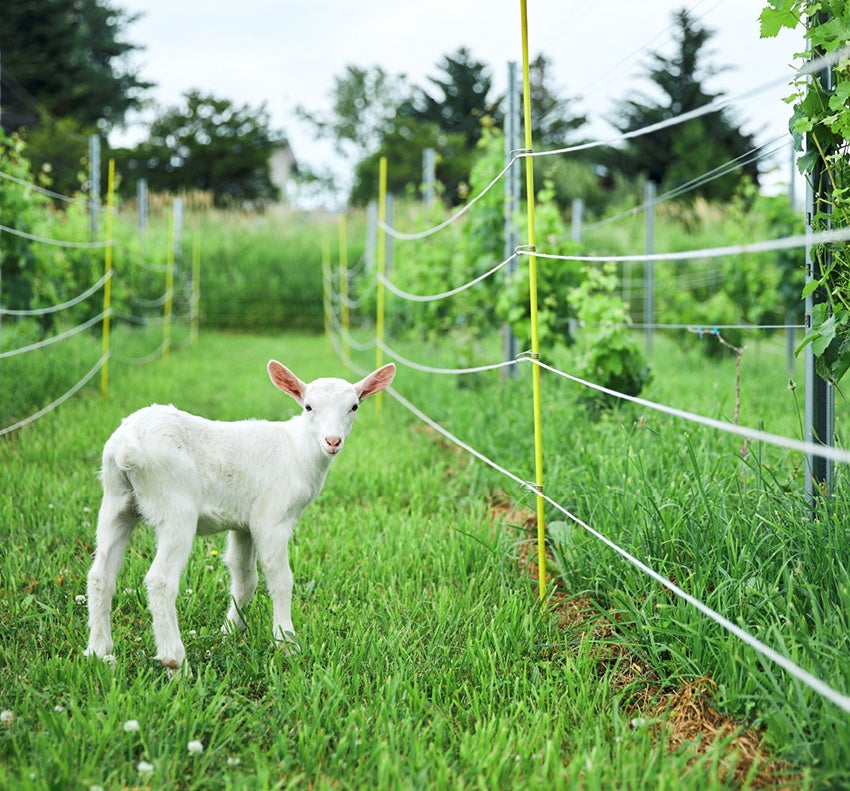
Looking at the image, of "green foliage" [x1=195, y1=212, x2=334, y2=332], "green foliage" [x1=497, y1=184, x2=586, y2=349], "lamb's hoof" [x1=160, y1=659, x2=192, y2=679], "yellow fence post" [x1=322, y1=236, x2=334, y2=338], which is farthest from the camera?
"green foliage" [x1=195, y1=212, x2=334, y2=332]

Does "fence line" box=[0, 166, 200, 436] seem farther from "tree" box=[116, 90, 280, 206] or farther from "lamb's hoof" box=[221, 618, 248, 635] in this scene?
"tree" box=[116, 90, 280, 206]

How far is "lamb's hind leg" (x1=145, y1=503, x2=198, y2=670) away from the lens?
2.37 meters

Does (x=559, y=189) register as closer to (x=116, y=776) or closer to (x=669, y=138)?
(x=669, y=138)

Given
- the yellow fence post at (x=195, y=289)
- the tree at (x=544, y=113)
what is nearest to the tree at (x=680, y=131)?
the tree at (x=544, y=113)

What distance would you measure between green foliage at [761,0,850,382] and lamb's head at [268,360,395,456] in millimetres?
1380

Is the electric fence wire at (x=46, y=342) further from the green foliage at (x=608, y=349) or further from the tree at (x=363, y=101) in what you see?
the tree at (x=363, y=101)

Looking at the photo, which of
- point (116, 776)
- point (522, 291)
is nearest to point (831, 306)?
point (116, 776)

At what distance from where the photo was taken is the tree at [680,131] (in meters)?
27.7

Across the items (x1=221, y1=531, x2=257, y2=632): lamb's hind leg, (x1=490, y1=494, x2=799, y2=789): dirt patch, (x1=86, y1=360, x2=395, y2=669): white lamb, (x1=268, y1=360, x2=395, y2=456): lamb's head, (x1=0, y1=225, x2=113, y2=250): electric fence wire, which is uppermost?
(x1=0, y1=225, x2=113, y2=250): electric fence wire

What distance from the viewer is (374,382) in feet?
9.34

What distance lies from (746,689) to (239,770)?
1.31 metres

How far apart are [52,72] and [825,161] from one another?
3277cm

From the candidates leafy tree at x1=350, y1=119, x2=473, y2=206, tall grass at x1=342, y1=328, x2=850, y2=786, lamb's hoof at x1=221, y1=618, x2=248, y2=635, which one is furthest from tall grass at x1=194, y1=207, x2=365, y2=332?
leafy tree at x1=350, y1=119, x2=473, y2=206

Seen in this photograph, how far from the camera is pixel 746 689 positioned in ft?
7.06
